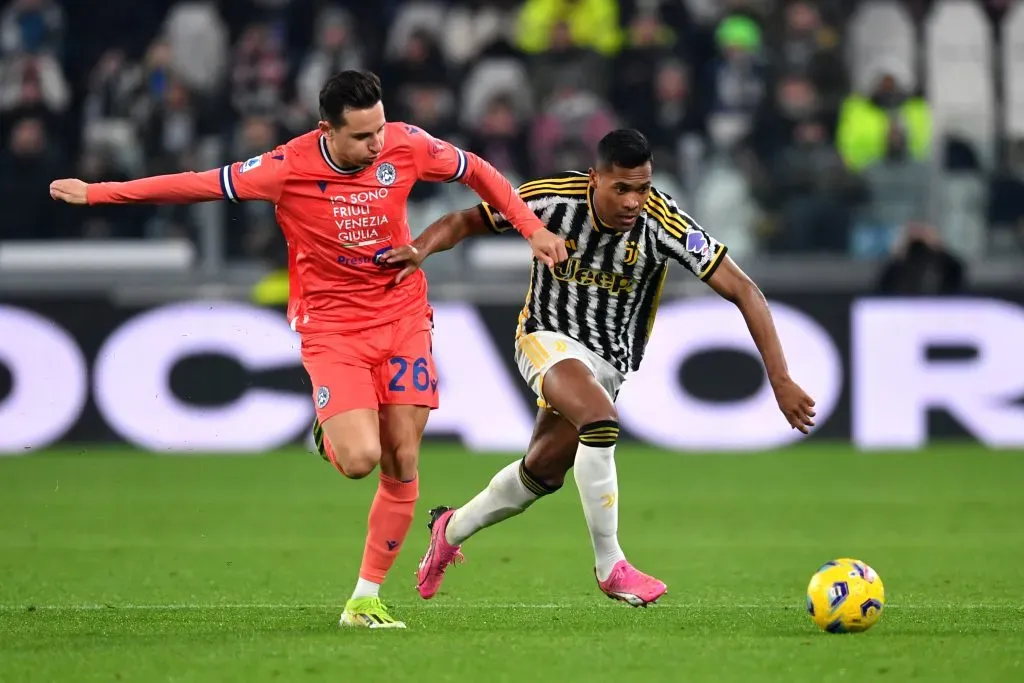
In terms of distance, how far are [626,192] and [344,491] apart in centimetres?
580

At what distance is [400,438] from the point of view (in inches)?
277

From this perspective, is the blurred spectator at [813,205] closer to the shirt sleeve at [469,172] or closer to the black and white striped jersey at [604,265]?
the black and white striped jersey at [604,265]

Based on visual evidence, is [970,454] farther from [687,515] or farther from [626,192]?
[626,192]

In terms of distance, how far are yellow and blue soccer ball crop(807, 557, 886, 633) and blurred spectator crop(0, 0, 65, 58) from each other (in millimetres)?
12546

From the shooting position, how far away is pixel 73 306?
14305mm

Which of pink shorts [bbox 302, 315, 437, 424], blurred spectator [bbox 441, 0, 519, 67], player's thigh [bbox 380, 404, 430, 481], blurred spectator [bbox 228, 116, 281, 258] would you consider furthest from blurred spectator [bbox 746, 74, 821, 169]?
player's thigh [bbox 380, 404, 430, 481]

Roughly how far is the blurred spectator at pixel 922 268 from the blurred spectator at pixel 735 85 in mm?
2301

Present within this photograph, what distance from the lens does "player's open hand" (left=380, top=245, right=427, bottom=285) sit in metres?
7.00

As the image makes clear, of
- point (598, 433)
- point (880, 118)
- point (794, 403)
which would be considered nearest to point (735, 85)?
point (880, 118)

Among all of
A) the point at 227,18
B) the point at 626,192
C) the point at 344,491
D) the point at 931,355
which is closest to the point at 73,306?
the point at 344,491

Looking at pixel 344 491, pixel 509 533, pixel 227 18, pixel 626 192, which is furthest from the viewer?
pixel 227 18

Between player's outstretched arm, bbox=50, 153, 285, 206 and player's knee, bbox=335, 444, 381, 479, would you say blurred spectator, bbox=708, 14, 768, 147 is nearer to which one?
player's outstretched arm, bbox=50, 153, 285, 206

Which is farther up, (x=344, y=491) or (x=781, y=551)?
(x=781, y=551)

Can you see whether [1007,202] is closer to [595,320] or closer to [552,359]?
[595,320]
